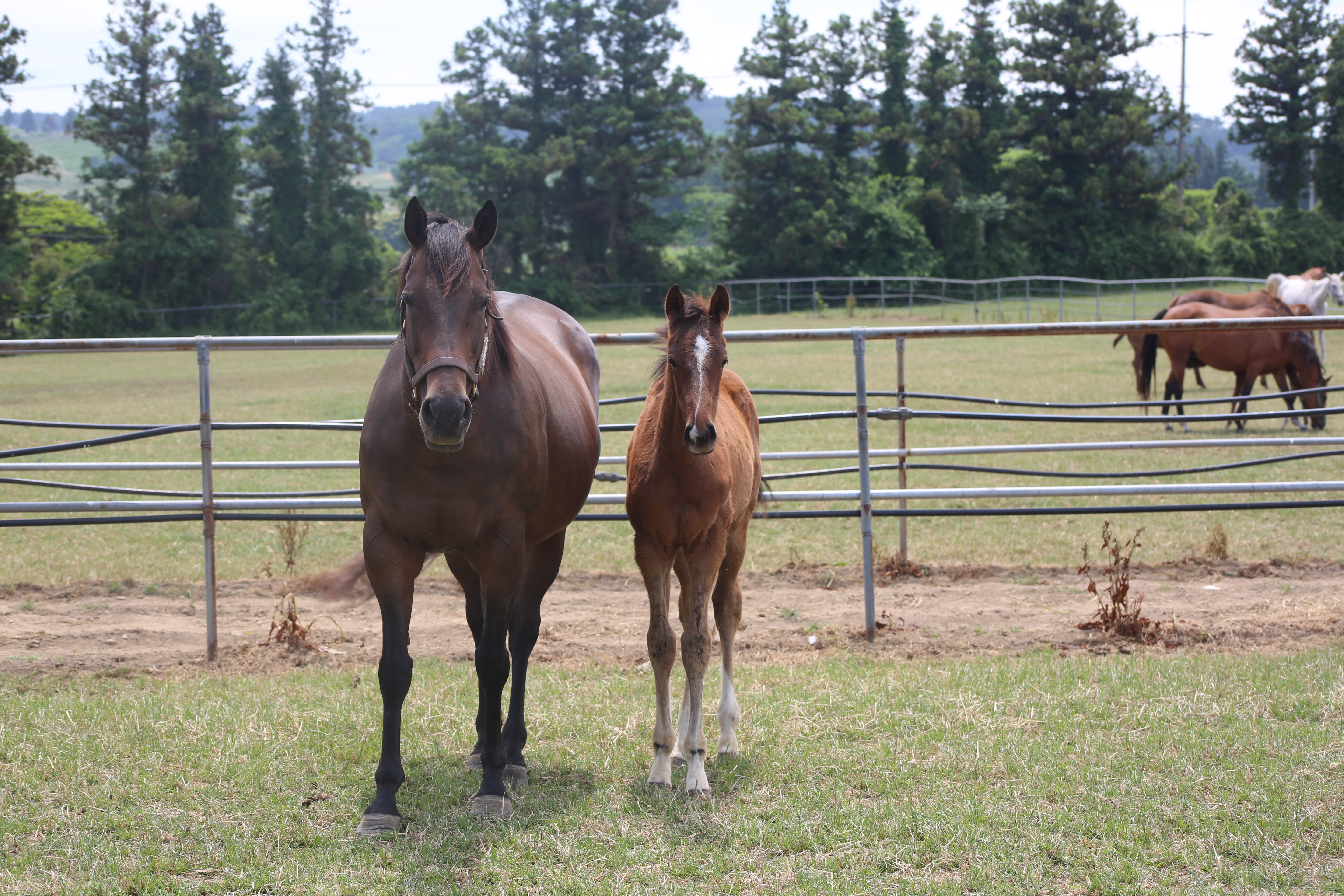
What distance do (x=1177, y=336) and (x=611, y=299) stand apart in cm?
3179

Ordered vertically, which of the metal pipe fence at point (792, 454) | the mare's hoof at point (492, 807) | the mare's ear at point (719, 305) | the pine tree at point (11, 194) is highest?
the pine tree at point (11, 194)

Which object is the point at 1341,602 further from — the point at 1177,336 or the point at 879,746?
the point at 1177,336

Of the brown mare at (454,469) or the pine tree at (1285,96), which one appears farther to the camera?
the pine tree at (1285,96)

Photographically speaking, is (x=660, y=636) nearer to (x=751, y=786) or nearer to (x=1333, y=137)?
(x=751, y=786)

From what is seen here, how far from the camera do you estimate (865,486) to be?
5.69 m

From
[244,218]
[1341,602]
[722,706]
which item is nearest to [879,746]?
[722,706]

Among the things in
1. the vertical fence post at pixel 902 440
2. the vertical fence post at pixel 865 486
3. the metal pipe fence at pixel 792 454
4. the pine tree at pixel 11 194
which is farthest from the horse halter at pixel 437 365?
the pine tree at pixel 11 194

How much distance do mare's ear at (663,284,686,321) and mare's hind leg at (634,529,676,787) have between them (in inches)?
35.2

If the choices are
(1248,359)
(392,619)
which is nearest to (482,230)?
(392,619)

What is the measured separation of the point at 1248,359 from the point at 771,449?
6762 millimetres

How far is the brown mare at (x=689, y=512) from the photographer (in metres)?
3.71

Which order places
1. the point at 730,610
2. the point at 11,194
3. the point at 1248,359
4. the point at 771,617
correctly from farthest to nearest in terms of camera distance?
the point at 11,194, the point at 1248,359, the point at 771,617, the point at 730,610

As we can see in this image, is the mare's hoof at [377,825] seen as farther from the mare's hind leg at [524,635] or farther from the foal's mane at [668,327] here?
the foal's mane at [668,327]

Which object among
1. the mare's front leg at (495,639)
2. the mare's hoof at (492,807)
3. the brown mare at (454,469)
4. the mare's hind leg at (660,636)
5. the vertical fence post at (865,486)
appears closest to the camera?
the brown mare at (454,469)
